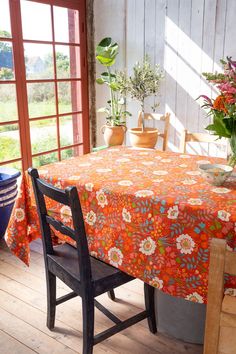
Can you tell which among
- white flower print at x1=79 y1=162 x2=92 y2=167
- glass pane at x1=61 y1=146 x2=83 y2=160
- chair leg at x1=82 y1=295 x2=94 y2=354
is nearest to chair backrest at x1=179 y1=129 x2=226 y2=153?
white flower print at x1=79 y1=162 x2=92 y2=167

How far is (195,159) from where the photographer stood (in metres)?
2.21

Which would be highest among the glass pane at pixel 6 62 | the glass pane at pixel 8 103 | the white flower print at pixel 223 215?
the glass pane at pixel 6 62

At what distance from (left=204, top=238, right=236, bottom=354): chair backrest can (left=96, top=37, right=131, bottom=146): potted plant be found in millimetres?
2773

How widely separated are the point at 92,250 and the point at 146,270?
31cm

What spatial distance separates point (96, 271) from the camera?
5.39 feet

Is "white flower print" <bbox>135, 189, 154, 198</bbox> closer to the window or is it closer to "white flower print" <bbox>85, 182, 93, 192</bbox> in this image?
"white flower print" <bbox>85, 182, 93, 192</bbox>

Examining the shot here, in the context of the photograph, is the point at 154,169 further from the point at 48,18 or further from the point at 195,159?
the point at 48,18

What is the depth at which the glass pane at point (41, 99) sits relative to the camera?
3461 millimetres

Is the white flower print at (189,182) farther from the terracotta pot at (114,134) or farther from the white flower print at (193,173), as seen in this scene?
the terracotta pot at (114,134)

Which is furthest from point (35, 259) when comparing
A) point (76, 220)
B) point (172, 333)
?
point (76, 220)

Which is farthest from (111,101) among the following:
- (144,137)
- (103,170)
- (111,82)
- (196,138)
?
(103,170)

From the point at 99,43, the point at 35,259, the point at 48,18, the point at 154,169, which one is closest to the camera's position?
the point at 154,169

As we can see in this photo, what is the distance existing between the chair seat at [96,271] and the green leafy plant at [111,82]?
83.5 inches

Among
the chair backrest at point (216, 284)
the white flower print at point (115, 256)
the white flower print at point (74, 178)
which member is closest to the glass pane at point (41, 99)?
the white flower print at point (74, 178)
